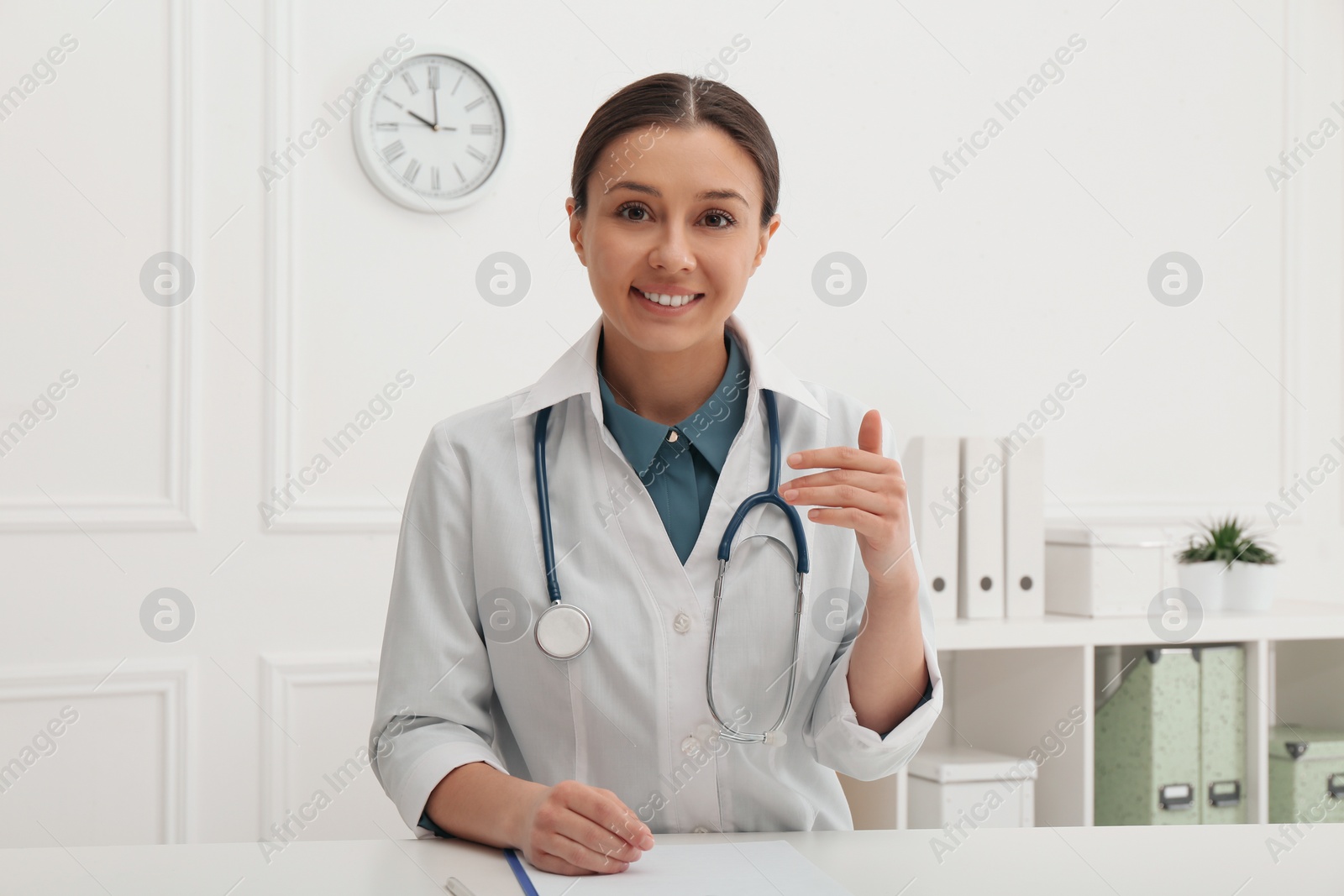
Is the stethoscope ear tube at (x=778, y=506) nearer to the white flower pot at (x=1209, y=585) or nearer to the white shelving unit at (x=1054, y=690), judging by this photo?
the white shelving unit at (x=1054, y=690)

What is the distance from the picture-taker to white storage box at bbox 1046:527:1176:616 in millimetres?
2324

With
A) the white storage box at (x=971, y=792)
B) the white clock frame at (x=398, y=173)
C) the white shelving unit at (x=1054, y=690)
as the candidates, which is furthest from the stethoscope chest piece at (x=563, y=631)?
the white clock frame at (x=398, y=173)

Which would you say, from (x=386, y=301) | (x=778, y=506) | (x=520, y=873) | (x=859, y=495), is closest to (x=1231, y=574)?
(x=778, y=506)

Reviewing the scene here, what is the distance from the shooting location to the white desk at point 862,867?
0.92 metres

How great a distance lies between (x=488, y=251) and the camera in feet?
7.77

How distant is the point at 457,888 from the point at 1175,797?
1.85 m

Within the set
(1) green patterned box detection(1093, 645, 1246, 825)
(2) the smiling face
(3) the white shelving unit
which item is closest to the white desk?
(2) the smiling face

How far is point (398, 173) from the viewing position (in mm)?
2305

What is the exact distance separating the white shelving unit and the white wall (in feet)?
1.63

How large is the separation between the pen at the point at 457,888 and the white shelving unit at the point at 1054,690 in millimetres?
1391

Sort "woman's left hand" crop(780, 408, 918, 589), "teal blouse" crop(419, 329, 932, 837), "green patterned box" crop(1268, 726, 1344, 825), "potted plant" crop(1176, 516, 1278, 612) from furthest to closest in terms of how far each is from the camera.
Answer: "potted plant" crop(1176, 516, 1278, 612), "green patterned box" crop(1268, 726, 1344, 825), "teal blouse" crop(419, 329, 932, 837), "woman's left hand" crop(780, 408, 918, 589)

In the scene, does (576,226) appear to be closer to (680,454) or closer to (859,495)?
(680,454)

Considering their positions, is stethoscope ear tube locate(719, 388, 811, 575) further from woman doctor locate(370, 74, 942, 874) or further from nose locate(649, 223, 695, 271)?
nose locate(649, 223, 695, 271)

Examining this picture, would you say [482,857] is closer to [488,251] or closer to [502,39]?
[488,251]
